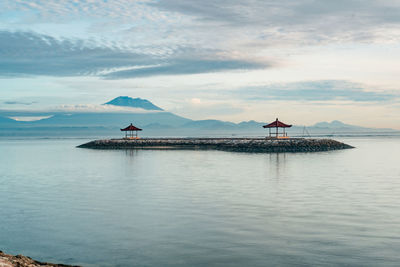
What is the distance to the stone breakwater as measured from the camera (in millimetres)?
64812

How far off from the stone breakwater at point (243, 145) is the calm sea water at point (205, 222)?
36.8 metres

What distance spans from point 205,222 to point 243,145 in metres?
53.1

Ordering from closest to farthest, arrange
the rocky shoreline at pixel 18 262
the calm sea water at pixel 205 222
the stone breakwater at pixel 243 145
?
the rocky shoreline at pixel 18 262, the calm sea water at pixel 205 222, the stone breakwater at pixel 243 145

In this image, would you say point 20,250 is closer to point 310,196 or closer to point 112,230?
point 112,230

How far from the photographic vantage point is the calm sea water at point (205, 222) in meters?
11.2

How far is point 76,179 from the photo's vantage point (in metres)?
30.2

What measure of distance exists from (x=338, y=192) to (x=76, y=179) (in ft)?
60.0

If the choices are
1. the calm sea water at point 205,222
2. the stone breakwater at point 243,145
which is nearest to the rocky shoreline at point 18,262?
the calm sea water at point 205,222

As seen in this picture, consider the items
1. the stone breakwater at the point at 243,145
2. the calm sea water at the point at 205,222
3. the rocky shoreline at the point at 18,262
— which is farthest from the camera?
the stone breakwater at the point at 243,145

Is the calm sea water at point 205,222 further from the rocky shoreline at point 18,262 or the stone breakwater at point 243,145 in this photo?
the stone breakwater at point 243,145

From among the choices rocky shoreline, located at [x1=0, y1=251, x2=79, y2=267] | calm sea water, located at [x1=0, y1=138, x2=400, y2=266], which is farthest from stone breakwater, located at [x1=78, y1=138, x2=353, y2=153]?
rocky shoreline, located at [x1=0, y1=251, x2=79, y2=267]

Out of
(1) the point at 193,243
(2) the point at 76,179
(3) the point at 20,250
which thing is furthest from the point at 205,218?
(2) the point at 76,179

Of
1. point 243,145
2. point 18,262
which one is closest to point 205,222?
point 18,262

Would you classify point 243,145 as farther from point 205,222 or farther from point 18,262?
point 18,262
